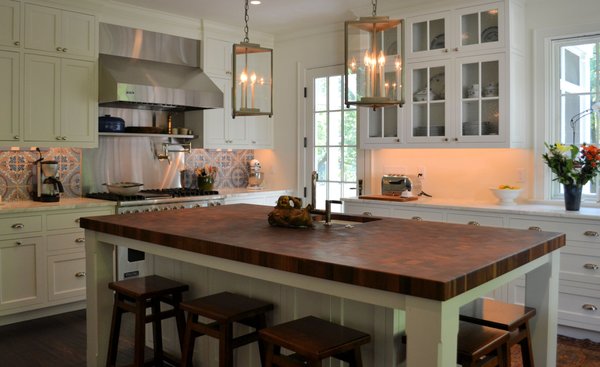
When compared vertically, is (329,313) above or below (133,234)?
below

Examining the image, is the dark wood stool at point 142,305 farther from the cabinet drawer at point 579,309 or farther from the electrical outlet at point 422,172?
the electrical outlet at point 422,172

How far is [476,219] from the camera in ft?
14.6

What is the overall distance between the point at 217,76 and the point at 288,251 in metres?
4.14

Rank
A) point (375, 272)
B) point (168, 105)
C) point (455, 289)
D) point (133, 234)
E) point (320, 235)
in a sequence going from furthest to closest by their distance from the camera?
point (168, 105) < point (133, 234) < point (320, 235) < point (375, 272) < point (455, 289)

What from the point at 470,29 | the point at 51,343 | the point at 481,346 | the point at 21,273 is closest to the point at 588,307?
the point at 481,346

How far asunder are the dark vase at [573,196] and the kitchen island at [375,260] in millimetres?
1693

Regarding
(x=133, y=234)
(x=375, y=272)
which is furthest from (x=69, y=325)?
(x=375, y=272)

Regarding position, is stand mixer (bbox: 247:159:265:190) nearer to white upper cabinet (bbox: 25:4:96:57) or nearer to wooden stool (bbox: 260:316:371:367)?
white upper cabinet (bbox: 25:4:96:57)

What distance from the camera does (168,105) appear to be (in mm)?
5457

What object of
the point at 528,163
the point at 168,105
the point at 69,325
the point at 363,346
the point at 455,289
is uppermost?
the point at 168,105

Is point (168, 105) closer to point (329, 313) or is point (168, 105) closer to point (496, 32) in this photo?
point (496, 32)

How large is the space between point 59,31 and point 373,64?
Answer: 324 centimetres

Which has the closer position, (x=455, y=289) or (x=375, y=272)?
(x=455, y=289)

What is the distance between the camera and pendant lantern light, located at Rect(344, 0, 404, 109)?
2.64 meters
